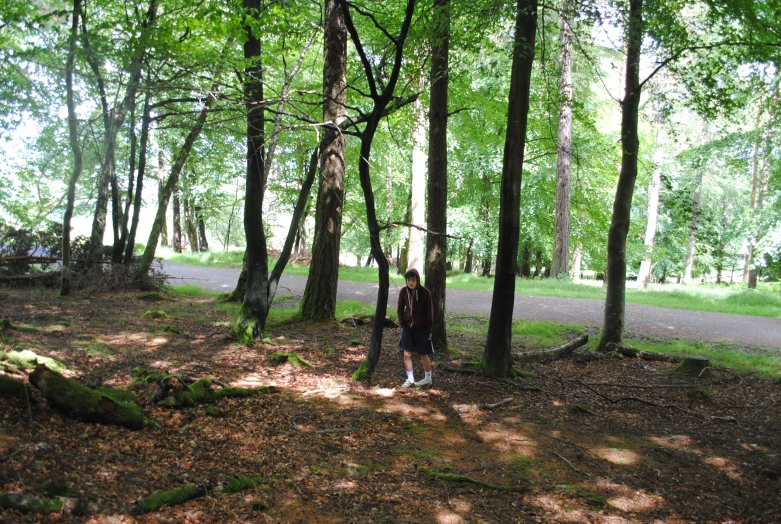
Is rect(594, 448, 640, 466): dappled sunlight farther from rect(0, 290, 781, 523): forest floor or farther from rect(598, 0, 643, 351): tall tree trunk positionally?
rect(598, 0, 643, 351): tall tree trunk

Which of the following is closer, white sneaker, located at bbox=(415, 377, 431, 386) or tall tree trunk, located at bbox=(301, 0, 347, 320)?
white sneaker, located at bbox=(415, 377, 431, 386)

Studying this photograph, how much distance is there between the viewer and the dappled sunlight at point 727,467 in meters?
4.98

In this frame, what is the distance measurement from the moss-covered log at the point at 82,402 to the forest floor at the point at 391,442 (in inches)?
3.9

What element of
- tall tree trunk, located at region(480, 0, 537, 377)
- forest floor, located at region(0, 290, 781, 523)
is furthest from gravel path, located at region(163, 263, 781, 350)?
tall tree trunk, located at region(480, 0, 537, 377)

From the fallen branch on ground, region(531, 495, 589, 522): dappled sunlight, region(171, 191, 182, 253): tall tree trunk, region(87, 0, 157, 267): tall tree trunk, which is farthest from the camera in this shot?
region(171, 191, 182, 253): tall tree trunk

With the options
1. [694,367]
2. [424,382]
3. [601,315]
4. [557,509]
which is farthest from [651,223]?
[557,509]

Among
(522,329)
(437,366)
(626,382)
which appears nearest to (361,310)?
(522,329)

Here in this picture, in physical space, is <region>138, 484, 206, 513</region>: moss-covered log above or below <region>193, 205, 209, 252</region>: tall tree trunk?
below

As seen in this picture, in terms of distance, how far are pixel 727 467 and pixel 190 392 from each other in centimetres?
557

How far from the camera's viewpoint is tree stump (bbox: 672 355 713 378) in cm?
838

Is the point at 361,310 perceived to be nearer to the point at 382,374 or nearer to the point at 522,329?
the point at 522,329

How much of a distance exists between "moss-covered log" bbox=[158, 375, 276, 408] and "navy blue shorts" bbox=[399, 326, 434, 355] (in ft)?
7.69

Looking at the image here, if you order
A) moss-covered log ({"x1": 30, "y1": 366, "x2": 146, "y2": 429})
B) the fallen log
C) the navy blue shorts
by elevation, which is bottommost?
the fallen log

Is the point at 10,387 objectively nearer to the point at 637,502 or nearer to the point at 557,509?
the point at 557,509
